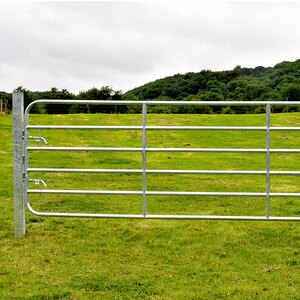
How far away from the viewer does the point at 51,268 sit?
3807 millimetres

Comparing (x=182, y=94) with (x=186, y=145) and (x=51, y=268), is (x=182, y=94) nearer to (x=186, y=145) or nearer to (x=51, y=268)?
(x=186, y=145)

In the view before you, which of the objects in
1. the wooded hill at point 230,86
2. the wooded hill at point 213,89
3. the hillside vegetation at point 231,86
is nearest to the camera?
the wooded hill at point 213,89

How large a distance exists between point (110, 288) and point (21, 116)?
248 cm

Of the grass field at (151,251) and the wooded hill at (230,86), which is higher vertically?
the wooded hill at (230,86)

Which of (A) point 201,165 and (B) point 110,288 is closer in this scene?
(B) point 110,288

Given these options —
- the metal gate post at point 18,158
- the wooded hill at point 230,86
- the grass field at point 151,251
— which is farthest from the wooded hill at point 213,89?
the metal gate post at point 18,158

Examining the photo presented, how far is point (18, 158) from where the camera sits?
461cm

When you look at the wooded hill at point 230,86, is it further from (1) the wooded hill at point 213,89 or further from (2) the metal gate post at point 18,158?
(2) the metal gate post at point 18,158

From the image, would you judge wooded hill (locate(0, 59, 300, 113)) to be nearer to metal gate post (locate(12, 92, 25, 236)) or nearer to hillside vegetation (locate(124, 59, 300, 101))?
hillside vegetation (locate(124, 59, 300, 101))

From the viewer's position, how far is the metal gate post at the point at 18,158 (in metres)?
4.56

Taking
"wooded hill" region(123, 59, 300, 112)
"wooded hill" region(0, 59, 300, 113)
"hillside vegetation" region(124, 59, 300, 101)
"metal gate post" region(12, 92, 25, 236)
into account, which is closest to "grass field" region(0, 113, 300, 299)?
"metal gate post" region(12, 92, 25, 236)

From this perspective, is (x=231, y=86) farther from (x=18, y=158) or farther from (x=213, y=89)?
(x=18, y=158)

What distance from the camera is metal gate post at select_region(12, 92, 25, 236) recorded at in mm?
4562

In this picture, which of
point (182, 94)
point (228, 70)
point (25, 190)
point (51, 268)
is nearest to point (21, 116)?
point (25, 190)
